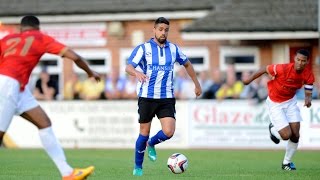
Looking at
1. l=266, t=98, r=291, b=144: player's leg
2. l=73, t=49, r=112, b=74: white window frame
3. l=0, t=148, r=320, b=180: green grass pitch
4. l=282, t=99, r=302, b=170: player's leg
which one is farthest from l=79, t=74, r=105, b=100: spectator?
l=282, t=99, r=302, b=170: player's leg

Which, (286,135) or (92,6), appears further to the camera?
(92,6)

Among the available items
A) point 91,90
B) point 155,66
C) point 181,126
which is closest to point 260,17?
point 181,126

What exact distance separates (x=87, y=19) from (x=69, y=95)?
3981 mm

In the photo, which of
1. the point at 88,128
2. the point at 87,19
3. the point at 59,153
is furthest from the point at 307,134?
the point at 59,153

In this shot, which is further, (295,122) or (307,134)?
(307,134)

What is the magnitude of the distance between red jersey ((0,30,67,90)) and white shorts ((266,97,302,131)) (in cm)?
641

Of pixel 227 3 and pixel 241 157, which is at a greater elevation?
pixel 227 3

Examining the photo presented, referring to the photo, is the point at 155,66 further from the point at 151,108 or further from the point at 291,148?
the point at 291,148

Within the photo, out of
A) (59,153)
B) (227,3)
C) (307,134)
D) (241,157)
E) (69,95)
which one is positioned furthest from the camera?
(227,3)

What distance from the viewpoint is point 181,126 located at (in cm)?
2788

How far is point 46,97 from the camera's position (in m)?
30.3

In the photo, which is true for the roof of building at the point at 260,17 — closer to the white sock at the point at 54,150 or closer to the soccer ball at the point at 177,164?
the soccer ball at the point at 177,164

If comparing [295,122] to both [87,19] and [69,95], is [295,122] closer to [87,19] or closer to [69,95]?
[69,95]

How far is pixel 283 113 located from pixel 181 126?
30.9 ft
